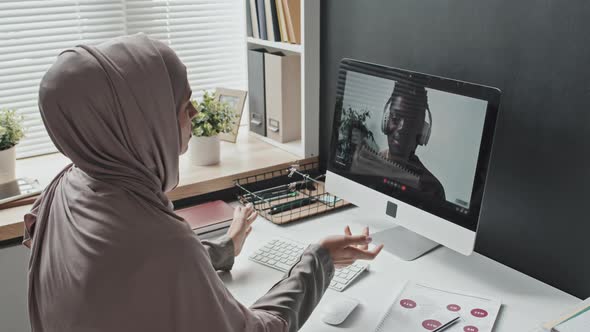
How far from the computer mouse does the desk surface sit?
14mm

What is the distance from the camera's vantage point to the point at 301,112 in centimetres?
237

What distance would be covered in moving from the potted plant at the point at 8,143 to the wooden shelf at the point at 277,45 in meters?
0.94

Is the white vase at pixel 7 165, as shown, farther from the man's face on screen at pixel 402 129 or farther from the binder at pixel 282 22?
the man's face on screen at pixel 402 129

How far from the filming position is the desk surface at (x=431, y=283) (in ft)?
4.73

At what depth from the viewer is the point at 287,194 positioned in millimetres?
2113

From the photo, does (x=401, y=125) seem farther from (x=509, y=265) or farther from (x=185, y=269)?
(x=185, y=269)

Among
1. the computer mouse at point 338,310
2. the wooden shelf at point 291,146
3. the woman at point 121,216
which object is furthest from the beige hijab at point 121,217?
the wooden shelf at point 291,146

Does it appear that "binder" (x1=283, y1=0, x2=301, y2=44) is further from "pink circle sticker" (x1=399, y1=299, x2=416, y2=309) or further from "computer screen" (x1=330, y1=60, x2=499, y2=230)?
"pink circle sticker" (x1=399, y1=299, x2=416, y2=309)

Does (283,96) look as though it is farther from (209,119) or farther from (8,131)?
(8,131)

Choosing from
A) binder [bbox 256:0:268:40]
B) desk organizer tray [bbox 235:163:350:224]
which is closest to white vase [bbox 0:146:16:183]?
desk organizer tray [bbox 235:163:350:224]

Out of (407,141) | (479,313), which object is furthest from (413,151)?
(479,313)

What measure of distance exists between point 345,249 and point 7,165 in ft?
3.97

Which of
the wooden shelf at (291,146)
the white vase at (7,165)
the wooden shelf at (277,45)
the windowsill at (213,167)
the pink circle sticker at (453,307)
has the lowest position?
the pink circle sticker at (453,307)

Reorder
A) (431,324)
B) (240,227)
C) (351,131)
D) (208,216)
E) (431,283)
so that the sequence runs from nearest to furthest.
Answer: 1. (431,324)
2. (431,283)
3. (240,227)
4. (351,131)
5. (208,216)
